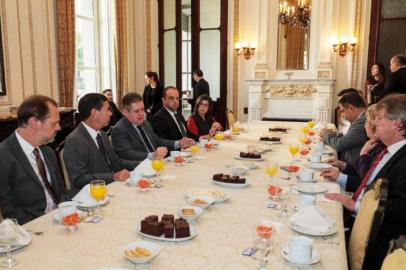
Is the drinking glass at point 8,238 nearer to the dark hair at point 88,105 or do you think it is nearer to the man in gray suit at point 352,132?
the dark hair at point 88,105

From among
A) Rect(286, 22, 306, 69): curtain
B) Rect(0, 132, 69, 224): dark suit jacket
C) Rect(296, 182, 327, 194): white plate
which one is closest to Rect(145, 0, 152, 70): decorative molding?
Rect(286, 22, 306, 69): curtain

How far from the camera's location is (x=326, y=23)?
337 inches

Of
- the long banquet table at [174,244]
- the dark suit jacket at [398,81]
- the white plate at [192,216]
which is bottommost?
the long banquet table at [174,244]

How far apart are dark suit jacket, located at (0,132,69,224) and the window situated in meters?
5.84

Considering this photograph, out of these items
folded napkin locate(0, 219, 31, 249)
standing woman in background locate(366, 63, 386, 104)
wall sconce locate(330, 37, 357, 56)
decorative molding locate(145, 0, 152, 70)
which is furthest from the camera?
decorative molding locate(145, 0, 152, 70)

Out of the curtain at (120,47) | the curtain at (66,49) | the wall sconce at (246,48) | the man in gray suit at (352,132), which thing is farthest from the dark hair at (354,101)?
the curtain at (120,47)

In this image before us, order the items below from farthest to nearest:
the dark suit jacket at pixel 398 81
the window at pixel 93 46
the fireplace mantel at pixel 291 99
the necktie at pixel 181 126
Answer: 1. the fireplace mantel at pixel 291 99
2. the window at pixel 93 46
3. the dark suit jacket at pixel 398 81
4. the necktie at pixel 181 126

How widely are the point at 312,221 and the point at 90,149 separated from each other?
5.72 ft

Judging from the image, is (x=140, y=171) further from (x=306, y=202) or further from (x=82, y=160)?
(x=306, y=202)

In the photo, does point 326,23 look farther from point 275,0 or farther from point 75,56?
point 75,56

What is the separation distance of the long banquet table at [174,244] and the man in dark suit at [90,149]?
34 cm

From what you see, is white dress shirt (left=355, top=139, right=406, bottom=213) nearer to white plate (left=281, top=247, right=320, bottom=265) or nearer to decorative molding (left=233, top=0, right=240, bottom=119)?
white plate (left=281, top=247, right=320, bottom=265)

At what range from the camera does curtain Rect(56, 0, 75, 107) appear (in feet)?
22.9

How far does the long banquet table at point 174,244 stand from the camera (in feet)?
4.81
